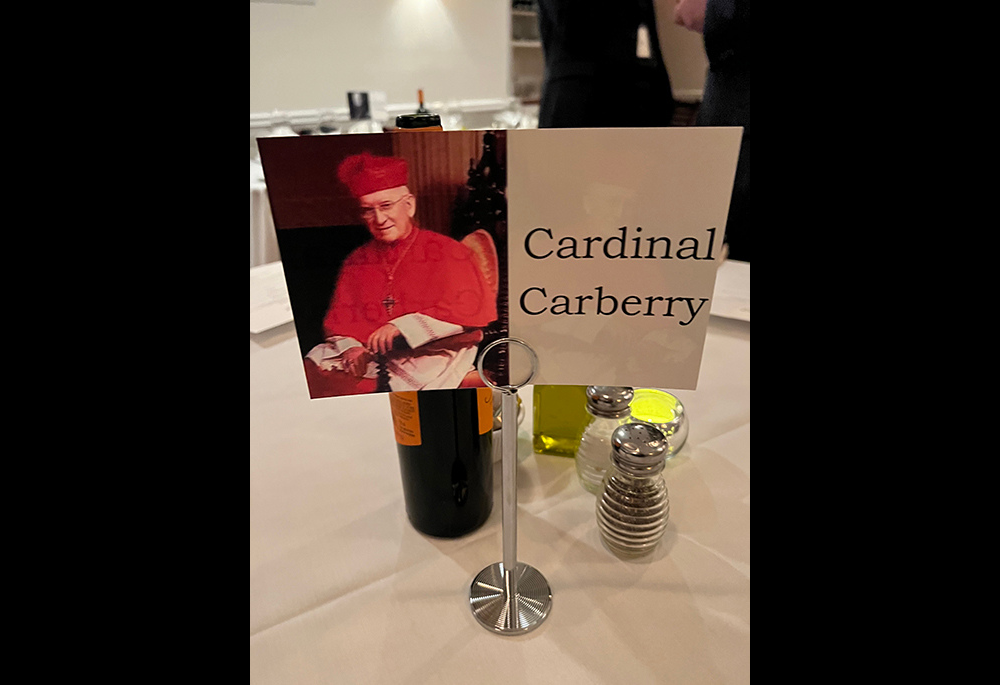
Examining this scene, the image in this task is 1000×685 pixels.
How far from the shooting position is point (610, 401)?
51 centimetres

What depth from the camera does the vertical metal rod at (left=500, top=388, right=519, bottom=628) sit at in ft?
1.31

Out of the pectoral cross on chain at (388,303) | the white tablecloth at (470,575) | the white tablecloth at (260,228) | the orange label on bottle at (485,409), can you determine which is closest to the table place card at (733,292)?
the white tablecloth at (470,575)

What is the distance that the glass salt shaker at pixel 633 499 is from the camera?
0.45 meters

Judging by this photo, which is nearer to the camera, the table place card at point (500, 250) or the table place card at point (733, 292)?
the table place card at point (500, 250)

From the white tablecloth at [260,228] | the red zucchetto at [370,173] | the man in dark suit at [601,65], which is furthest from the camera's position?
the white tablecloth at [260,228]

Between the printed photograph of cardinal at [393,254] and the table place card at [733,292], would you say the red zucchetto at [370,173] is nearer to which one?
the printed photograph of cardinal at [393,254]

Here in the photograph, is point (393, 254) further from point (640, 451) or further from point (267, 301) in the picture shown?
point (267, 301)

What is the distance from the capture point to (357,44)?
3172 millimetres

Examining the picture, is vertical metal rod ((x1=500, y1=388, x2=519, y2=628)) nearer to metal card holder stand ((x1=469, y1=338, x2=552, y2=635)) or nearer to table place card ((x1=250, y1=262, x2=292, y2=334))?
metal card holder stand ((x1=469, y1=338, x2=552, y2=635))

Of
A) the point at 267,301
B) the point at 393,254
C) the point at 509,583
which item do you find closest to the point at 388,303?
the point at 393,254

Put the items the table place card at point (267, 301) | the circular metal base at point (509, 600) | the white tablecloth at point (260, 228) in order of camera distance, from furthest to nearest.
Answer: the white tablecloth at point (260, 228), the table place card at point (267, 301), the circular metal base at point (509, 600)

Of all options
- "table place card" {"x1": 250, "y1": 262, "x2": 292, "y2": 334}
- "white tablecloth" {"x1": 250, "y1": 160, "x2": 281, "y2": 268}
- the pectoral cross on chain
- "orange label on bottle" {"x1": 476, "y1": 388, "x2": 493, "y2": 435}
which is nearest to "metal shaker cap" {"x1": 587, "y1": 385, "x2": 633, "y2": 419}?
"orange label on bottle" {"x1": 476, "y1": 388, "x2": 493, "y2": 435}

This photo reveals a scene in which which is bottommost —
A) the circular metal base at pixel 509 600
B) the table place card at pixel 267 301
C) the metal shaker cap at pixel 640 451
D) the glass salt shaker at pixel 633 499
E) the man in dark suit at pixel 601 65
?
the circular metal base at pixel 509 600

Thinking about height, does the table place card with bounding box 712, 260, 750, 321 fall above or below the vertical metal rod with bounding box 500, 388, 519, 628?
above
